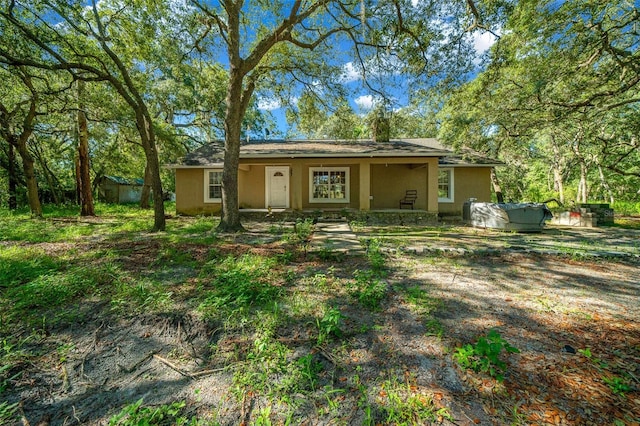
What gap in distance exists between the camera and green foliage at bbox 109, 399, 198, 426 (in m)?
1.52

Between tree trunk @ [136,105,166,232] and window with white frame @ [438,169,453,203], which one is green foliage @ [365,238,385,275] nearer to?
tree trunk @ [136,105,166,232]

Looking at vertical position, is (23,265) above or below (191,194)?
below

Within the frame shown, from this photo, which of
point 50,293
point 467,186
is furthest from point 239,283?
point 467,186

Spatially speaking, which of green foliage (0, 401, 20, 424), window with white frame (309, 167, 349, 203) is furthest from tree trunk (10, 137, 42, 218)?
green foliage (0, 401, 20, 424)

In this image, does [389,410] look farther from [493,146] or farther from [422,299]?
[493,146]

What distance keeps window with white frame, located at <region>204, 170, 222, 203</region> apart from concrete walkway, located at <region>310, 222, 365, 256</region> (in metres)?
6.53

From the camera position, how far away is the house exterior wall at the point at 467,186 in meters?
12.1

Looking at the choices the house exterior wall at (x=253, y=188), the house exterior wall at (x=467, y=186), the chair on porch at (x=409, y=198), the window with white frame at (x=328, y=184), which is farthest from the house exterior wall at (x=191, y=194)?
the house exterior wall at (x=467, y=186)

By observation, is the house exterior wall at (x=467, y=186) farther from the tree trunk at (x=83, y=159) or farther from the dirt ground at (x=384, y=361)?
the tree trunk at (x=83, y=159)

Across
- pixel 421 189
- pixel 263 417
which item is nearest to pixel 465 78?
pixel 421 189

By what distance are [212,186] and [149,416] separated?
11.5 metres

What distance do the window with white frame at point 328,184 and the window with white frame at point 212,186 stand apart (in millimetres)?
4040

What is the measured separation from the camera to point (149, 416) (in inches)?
61.3

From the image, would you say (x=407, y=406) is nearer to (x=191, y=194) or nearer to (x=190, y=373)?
(x=190, y=373)
